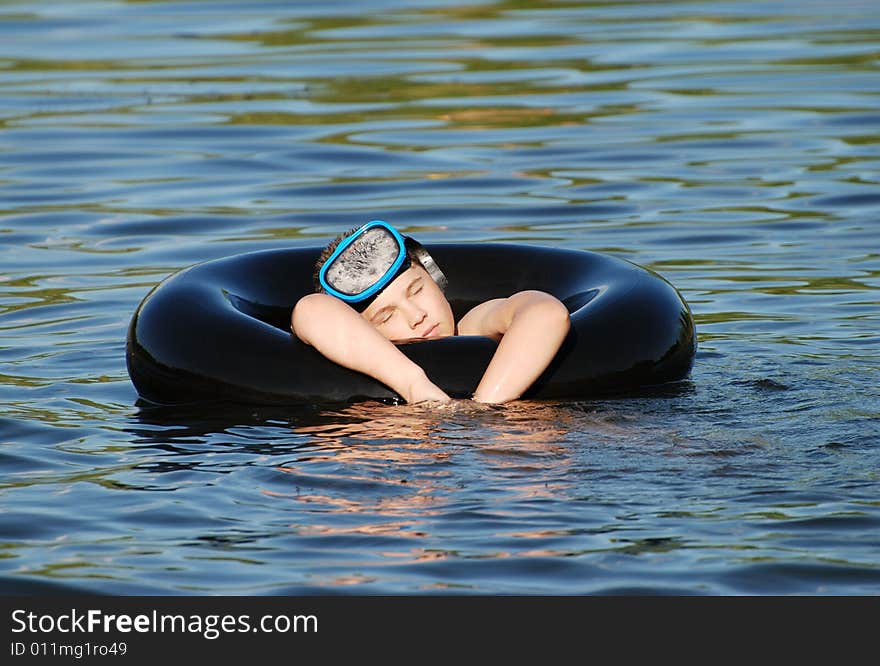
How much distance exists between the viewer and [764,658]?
437cm

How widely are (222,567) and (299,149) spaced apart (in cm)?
959

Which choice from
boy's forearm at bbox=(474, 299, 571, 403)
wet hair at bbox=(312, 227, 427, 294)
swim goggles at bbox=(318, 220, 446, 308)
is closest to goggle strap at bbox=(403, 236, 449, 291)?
wet hair at bbox=(312, 227, 427, 294)

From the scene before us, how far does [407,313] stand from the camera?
728 cm

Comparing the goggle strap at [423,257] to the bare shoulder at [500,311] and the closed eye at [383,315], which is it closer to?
the bare shoulder at [500,311]

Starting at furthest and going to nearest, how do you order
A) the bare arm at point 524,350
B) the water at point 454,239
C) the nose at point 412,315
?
the nose at point 412,315, the bare arm at point 524,350, the water at point 454,239

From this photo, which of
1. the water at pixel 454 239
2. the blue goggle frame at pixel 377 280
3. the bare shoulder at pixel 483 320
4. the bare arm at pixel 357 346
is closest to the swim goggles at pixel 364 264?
the blue goggle frame at pixel 377 280

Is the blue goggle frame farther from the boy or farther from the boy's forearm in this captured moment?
the boy's forearm

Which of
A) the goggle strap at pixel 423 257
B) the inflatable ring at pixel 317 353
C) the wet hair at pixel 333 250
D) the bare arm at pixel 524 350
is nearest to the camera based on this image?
the bare arm at pixel 524 350

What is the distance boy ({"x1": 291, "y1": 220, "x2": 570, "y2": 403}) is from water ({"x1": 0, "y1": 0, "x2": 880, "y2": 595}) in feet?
0.64

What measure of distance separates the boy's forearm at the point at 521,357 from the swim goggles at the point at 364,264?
27.9 inches

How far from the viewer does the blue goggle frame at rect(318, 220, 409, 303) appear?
7.30m

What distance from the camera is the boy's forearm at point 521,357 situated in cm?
680

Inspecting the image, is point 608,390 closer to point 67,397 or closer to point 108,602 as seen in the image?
point 67,397

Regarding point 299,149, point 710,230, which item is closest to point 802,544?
point 710,230
